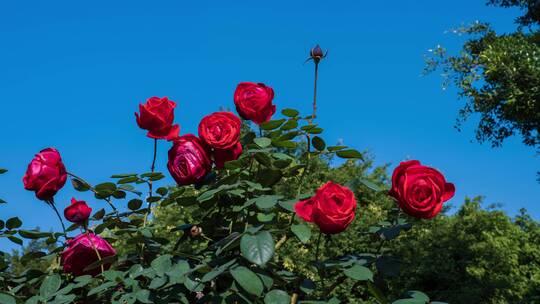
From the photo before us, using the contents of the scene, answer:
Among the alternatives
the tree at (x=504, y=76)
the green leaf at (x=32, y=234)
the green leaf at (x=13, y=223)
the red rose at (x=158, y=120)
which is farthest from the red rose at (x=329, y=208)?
the tree at (x=504, y=76)

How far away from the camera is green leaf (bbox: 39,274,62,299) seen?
2.02 m

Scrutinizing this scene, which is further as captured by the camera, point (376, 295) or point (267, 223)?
point (267, 223)

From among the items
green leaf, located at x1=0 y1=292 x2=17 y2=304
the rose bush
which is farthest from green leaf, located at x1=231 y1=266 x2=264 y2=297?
green leaf, located at x1=0 y1=292 x2=17 y2=304

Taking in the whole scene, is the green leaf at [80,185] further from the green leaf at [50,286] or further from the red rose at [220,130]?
the red rose at [220,130]

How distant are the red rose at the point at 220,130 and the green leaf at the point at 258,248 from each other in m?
0.48

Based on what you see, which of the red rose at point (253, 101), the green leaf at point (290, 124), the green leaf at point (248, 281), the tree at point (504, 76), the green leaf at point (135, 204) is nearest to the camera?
the green leaf at point (248, 281)

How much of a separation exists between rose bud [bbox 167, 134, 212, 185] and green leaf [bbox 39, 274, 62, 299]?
542mm

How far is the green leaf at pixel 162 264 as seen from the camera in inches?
73.3

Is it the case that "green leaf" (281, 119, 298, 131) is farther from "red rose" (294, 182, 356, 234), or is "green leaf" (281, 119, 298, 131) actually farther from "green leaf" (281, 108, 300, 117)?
"red rose" (294, 182, 356, 234)

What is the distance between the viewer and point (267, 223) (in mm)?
2010

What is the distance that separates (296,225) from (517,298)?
31.4 feet

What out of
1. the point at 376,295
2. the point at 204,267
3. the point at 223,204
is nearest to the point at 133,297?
the point at 204,267

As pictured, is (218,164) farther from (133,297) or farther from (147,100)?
(133,297)

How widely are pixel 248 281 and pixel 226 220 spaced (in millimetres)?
591
